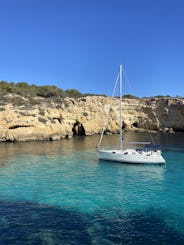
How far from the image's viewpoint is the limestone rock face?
54688 millimetres

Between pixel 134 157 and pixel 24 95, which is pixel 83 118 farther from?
pixel 134 157

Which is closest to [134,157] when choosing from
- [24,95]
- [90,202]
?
[90,202]

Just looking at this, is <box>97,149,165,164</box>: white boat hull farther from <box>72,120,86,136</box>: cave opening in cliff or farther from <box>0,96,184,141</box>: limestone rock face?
<box>72,120,86,136</box>: cave opening in cliff

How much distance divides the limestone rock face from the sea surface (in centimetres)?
1229

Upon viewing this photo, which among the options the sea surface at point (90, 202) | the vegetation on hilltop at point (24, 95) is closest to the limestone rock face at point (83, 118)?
the vegetation on hilltop at point (24, 95)

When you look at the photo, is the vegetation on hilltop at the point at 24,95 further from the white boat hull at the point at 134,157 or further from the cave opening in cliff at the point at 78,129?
the white boat hull at the point at 134,157

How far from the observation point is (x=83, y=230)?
1476cm

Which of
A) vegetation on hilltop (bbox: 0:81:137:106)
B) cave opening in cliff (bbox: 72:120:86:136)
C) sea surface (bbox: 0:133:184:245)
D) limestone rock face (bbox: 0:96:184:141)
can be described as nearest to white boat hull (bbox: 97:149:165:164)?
sea surface (bbox: 0:133:184:245)

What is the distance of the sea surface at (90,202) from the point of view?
563 inches

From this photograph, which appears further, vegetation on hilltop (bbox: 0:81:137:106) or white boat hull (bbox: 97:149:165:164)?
vegetation on hilltop (bbox: 0:81:137:106)

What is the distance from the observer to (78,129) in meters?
70.0

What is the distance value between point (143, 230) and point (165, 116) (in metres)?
69.0

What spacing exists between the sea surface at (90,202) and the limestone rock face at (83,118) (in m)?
12.3

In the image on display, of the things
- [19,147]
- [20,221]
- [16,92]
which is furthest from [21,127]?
[20,221]
